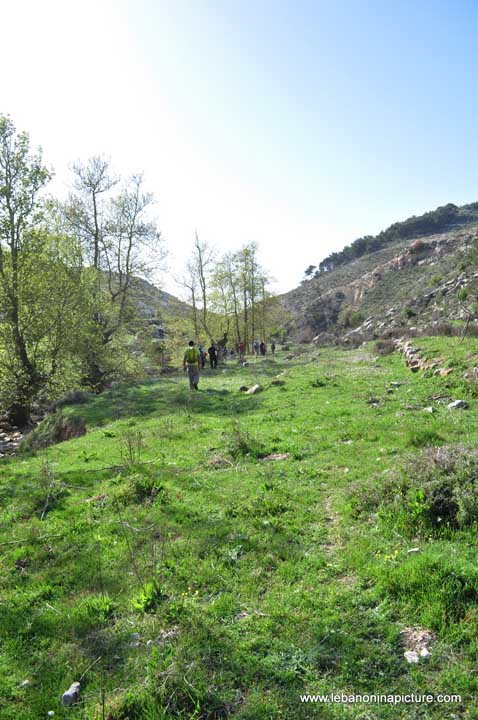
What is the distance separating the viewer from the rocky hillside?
115ft

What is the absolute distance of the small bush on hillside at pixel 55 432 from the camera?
15508 mm

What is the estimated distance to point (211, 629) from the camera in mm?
4000

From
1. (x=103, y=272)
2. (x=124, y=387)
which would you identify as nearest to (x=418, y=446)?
(x=124, y=387)

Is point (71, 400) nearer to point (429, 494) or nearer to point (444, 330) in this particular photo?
point (429, 494)

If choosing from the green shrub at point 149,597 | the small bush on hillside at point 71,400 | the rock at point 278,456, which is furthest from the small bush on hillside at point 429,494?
the small bush on hillside at point 71,400

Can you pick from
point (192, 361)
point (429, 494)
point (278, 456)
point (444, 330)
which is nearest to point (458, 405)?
point (278, 456)

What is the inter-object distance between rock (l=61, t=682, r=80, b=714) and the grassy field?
0.06 m

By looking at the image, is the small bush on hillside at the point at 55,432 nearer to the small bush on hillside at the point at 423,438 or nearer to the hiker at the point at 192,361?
the hiker at the point at 192,361

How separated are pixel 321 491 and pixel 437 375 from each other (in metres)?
8.25

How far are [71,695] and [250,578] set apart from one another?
2.04 m

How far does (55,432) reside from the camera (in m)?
16.1

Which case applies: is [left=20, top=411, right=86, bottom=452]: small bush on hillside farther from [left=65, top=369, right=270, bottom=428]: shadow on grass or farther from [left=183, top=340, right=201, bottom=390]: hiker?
[left=183, top=340, right=201, bottom=390]: hiker

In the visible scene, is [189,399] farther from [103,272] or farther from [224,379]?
[103,272]

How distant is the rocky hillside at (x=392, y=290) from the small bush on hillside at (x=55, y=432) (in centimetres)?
2237
